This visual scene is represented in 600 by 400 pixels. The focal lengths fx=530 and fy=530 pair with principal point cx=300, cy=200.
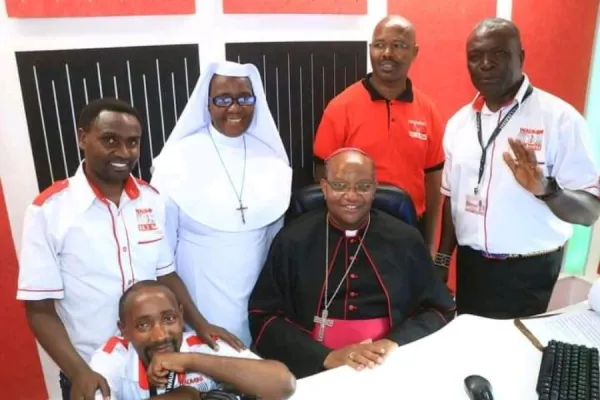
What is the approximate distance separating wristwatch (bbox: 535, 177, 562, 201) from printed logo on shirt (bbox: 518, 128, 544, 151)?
0.17m

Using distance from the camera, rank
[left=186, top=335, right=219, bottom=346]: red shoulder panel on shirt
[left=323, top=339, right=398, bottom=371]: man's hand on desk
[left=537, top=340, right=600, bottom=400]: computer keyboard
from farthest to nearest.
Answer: [left=186, top=335, right=219, bottom=346]: red shoulder panel on shirt, [left=323, top=339, right=398, bottom=371]: man's hand on desk, [left=537, top=340, right=600, bottom=400]: computer keyboard

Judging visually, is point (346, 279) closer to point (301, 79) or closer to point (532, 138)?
point (532, 138)

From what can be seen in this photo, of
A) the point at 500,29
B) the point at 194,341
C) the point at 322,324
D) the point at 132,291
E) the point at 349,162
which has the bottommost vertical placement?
the point at 322,324

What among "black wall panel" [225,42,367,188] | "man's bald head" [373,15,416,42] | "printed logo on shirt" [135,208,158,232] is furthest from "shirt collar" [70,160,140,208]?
"man's bald head" [373,15,416,42]

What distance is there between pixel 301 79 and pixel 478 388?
6.52ft

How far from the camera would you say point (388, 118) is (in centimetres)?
263

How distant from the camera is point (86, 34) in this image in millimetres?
2225

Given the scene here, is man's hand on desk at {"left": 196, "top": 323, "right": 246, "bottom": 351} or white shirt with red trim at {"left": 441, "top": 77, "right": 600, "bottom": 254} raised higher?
white shirt with red trim at {"left": 441, "top": 77, "right": 600, "bottom": 254}

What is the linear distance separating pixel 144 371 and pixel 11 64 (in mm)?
1341

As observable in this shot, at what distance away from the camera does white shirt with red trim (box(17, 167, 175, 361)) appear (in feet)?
5.24

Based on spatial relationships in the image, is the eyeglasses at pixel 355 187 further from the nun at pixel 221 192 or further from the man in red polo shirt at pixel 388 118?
the man in red polo shirt at pixel 388 118

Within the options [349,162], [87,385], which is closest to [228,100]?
[349,162]

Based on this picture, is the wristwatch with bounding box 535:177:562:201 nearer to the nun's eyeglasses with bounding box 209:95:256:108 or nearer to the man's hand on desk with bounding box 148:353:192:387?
the nun's eyeglasses with bounding box 209:95:256:108

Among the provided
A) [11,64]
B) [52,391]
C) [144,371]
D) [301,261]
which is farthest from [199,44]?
[52,391]
